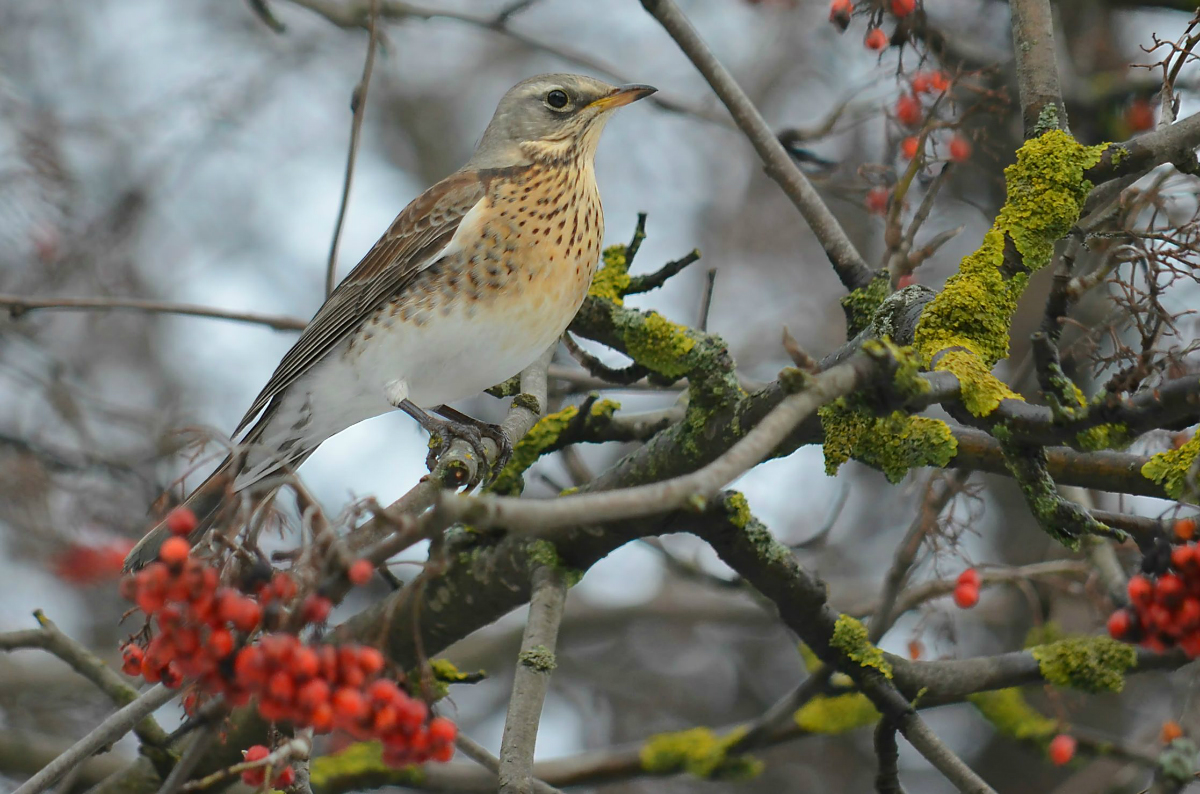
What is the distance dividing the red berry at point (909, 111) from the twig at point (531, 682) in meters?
2.11

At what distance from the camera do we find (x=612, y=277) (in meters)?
4.41

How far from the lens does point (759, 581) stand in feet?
11.3

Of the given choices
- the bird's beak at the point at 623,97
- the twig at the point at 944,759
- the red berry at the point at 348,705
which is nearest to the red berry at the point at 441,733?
the red berry at the point at 348,705

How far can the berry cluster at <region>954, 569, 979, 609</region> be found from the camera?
12.1 feet

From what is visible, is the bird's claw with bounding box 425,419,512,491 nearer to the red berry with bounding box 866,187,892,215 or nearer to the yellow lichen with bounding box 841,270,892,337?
the yellow lichen with bounding box 841,270,892,337

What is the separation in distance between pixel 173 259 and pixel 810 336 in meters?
4.73

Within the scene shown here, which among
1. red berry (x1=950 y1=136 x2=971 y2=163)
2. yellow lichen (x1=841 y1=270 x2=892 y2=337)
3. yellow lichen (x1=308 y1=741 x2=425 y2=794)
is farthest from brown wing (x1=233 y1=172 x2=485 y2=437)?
red berry (x1=950 y1=136 x2=971 y2=163)

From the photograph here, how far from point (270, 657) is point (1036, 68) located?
8.18 feet

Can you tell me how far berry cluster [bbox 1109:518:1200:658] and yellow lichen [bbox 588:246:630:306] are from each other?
239cm

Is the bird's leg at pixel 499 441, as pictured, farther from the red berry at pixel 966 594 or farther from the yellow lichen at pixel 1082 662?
the yellow lichen at pixel 1082 662

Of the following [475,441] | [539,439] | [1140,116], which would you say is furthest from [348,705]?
[1140,116]

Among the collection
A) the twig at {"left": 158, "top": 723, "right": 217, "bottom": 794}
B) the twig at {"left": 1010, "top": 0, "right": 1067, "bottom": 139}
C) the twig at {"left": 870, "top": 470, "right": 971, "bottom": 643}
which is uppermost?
the twig at {"left": 1010, "top": 0, "right": 1067, "bottom": 139}

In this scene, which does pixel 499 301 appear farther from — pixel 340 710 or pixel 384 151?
pixel 384 151

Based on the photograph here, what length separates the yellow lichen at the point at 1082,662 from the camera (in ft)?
11.9
